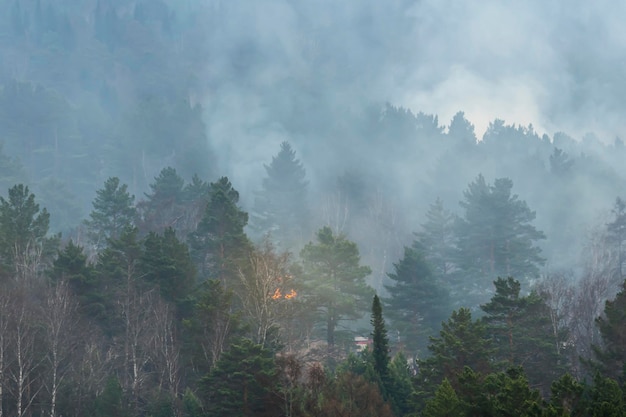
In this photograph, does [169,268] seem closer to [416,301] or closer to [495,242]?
[416,301]

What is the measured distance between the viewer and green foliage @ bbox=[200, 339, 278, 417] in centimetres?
2748

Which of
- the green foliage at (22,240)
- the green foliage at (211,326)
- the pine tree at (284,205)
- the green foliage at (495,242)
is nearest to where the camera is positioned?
the green foliage at (211,326)

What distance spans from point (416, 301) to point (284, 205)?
1322 inches

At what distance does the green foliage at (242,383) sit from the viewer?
90.2 ft

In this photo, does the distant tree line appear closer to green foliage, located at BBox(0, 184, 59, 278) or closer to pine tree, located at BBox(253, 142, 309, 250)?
green foliage, located at BBox(0, 184, 59, 278)

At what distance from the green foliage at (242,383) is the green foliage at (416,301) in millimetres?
19770

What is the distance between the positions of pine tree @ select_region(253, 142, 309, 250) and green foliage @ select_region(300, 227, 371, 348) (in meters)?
21.4

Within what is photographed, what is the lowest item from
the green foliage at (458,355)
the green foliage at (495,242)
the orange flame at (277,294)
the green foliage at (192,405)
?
the green foliage at (192,405)

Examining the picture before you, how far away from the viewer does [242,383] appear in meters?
28.1

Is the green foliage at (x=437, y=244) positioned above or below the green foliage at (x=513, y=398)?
above

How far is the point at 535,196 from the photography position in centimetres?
9712

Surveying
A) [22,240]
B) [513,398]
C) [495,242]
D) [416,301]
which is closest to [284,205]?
[495,242]

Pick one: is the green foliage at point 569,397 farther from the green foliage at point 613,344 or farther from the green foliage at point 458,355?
the green foliage at point 613,344

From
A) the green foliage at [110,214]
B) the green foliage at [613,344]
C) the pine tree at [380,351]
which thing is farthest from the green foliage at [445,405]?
the green foliage at [110,214]
